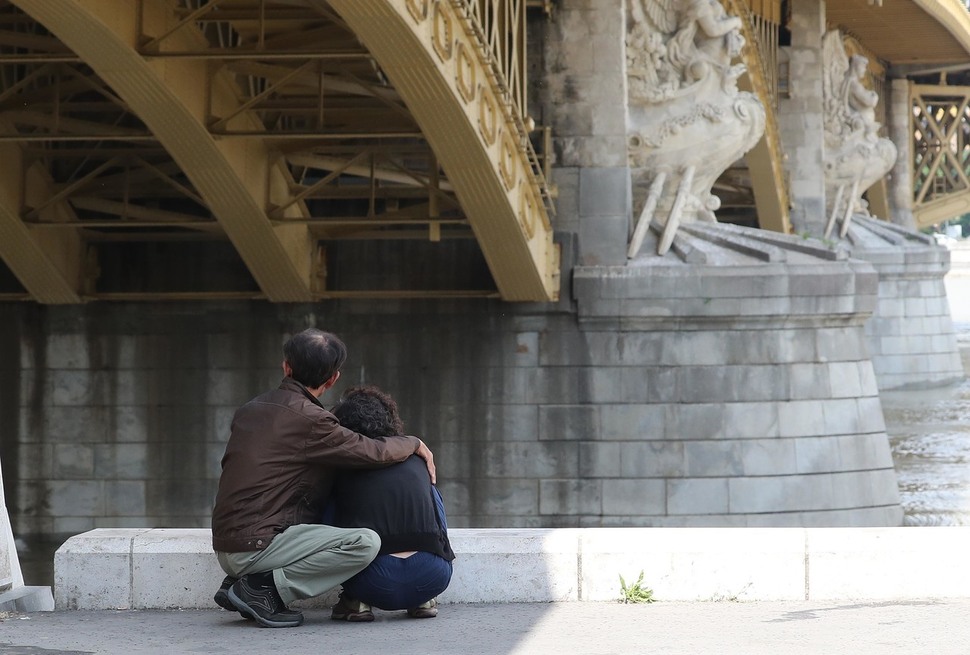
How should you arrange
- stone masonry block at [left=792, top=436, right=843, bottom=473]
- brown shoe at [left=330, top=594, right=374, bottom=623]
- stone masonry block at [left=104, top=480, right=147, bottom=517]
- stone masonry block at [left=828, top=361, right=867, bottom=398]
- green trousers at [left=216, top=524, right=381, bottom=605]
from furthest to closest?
stone masonry block at [left=104, top=480, right=147, bottom=517]
stone masonry block at [left=828, top=361, right=867, bottom=398]
stone masonry block at [left=792, top=436, right=843, bottom=473]
brown shoe at [left=330, top=594, right=374, bottom=623]
green trousers at [left=216, top=524, right=381, bottom=605]

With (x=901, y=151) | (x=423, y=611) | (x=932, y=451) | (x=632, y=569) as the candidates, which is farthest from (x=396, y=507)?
(x=901, y=151)

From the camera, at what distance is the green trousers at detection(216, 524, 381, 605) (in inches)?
259

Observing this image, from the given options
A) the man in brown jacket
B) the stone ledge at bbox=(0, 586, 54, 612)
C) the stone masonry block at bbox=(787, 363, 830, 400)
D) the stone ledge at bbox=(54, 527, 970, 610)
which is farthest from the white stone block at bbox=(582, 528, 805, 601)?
the stone masonry block at bbox=(787, 363, 830, 400)

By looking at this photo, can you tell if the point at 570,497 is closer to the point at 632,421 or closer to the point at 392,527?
the point at 632,421

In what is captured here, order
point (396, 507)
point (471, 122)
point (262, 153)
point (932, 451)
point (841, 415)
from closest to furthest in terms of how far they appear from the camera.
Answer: point (396, 507) → point (471, 122) → point (262, 153) → point (841, 415) → point (932, 451)

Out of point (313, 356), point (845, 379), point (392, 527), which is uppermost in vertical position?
point (313, 356)

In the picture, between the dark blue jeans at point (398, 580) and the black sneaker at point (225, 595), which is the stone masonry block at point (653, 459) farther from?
the black sneaker at point (225, 595)

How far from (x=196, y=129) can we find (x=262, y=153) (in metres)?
2.05

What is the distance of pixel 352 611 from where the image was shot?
682 centimetres

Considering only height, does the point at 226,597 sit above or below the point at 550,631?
above

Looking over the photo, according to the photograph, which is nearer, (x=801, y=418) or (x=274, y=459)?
(x=274, y=459)

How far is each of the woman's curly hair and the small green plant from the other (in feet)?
4.20

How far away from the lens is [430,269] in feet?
59.0

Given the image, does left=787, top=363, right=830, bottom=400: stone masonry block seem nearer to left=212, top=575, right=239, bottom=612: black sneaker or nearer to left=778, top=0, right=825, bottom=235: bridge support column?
left=212, top=575, right=239, bottom=612: black sneaker
